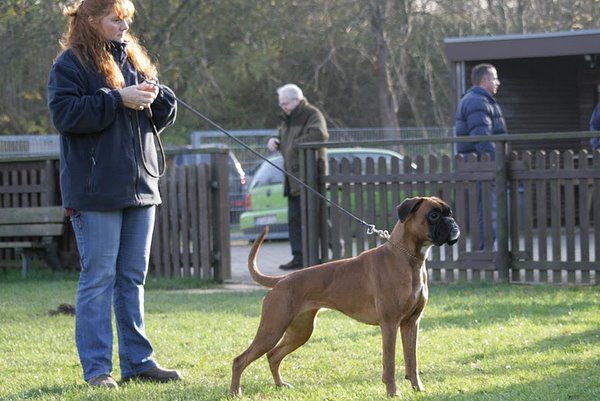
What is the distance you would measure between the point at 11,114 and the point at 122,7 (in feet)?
78.6

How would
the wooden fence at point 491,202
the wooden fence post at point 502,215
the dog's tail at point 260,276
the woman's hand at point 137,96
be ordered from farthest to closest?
the wooden fence post at point 502,215, the wooden fence at point 491,202, the dog's tail at point 260,276, the woman's hand at point 137,96

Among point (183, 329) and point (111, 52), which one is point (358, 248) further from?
point (111, 52)

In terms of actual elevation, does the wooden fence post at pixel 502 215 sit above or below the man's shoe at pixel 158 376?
above

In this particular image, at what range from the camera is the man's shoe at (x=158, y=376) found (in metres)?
6.38

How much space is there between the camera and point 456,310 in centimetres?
918

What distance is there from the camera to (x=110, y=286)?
20.5 ft

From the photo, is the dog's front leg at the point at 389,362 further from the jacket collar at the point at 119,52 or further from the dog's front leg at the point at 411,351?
the jacket collar at the point at 119,52

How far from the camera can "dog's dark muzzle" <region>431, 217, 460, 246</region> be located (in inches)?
227

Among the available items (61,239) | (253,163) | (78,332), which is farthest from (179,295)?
(253,163)

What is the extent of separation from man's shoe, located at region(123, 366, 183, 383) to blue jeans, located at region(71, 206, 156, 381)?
3cm

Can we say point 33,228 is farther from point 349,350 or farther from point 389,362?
point 389,362

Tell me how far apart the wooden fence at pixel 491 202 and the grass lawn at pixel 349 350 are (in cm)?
44

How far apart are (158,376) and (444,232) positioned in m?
1.92

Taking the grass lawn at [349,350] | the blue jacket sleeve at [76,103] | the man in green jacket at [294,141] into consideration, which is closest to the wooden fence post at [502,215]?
the grass lawn at [349,350]
